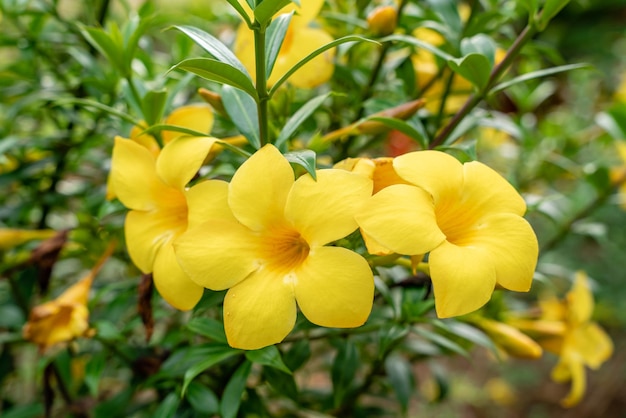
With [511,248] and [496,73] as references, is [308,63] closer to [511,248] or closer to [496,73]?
[496,73]

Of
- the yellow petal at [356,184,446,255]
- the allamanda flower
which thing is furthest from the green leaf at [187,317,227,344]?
the allamanda flower

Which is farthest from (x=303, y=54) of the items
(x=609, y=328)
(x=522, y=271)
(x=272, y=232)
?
(x=609, y=328)

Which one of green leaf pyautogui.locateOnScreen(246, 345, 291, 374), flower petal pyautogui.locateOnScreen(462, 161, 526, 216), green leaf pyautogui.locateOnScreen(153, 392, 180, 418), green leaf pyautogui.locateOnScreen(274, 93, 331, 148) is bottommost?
green leaf pyautogui.locateOnScreen(153, 392, 180, 418)

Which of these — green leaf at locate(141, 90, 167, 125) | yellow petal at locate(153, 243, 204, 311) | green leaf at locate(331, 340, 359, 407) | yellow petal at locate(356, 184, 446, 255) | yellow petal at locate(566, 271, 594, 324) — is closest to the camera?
yellow petal at locate(356, 184, 446, 255)

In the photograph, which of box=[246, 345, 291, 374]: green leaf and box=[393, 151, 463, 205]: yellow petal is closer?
box=[393, 151, 463, 205]: yellow petal

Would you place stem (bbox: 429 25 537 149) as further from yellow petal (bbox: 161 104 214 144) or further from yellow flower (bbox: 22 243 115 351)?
yellow flower (bbox: 22 243 115 351)

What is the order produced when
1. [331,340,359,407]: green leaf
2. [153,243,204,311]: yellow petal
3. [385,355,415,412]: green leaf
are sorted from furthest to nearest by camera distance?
[385,355,415,412]: green leaf, [331,340,359,407]: green leaf, [153,243,204,311]: yellow petal

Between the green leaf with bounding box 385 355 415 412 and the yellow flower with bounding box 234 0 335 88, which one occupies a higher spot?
the yellow flower with bounding box 234 0 335 88
